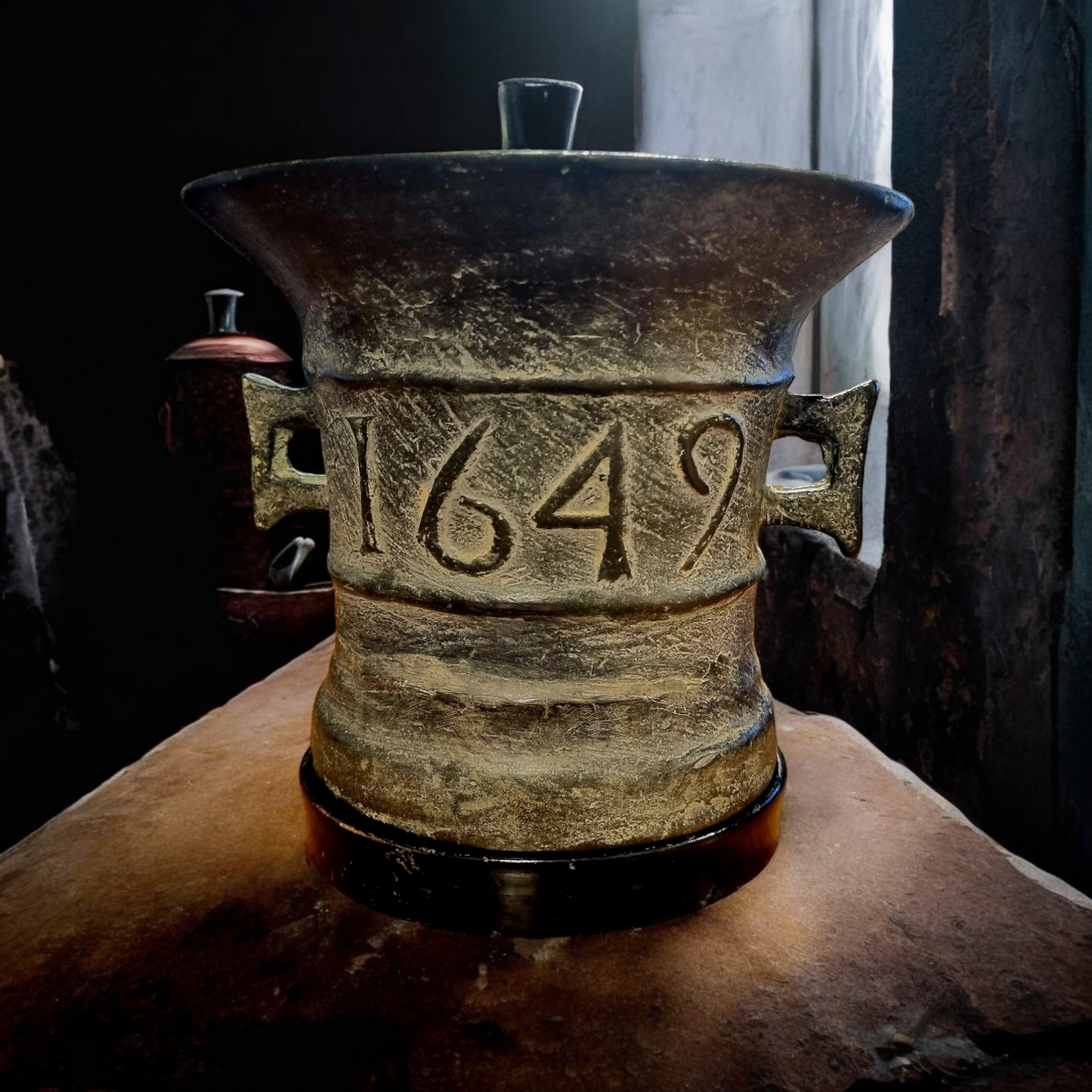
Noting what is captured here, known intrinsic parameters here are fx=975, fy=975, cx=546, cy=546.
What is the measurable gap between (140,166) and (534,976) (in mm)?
2808

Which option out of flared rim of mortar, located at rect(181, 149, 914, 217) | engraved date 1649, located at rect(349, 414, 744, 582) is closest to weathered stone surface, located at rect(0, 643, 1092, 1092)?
engraved date 1649, located at rect(349, 414, 744, 582)

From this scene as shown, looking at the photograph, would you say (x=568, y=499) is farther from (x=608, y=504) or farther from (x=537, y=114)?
(x=537, y=114)

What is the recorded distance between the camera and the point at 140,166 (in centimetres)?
298

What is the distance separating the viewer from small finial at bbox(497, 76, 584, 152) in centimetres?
108

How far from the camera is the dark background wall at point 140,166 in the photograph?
2.78m

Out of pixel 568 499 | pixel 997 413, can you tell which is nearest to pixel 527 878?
pixel 568 499

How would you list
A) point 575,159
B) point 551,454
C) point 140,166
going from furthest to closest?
point 140,166
point 551,454
point 575,159

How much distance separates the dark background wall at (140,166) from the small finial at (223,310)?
320 millimetres

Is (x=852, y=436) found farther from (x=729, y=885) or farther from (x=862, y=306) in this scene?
(x=862, y=306)

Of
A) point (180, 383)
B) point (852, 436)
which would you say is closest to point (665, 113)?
point (180, 383)

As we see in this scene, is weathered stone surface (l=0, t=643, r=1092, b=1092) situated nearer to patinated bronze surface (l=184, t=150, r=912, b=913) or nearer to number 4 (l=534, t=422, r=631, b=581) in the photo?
patinated bronze surface (l=184, t=150, r=912, b=913)

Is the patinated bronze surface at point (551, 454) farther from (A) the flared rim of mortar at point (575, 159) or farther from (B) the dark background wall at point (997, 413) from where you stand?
(B) the dark background wall at point (997, 413)

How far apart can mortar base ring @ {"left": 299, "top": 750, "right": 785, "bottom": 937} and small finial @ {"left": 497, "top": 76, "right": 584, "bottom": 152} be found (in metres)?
0.80

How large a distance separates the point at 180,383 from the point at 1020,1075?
8.67 feet
